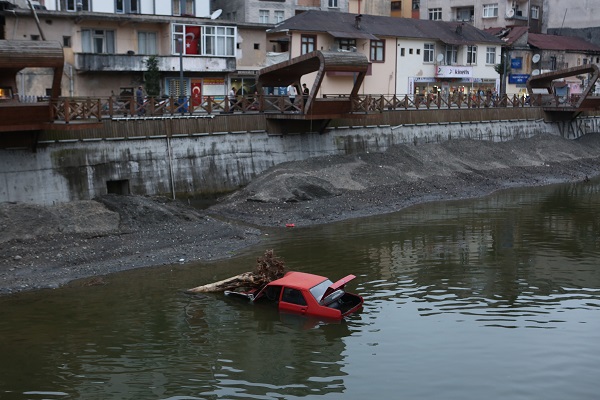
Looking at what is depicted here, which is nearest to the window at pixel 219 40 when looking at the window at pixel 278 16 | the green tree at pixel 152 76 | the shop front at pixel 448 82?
the green tree at pixel 152 76

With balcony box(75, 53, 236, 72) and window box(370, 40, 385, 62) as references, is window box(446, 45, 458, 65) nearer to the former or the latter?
window box(370, 40, 385, 62)

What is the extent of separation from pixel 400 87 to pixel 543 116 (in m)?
12.4

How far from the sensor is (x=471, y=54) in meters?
68.6

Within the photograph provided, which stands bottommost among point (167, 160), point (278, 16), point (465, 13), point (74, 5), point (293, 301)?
point (293, 301)

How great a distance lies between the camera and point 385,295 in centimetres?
2322

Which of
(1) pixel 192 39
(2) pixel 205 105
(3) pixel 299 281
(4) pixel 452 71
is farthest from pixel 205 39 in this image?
(3) pixel 299 281

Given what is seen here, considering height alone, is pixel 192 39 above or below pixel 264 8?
below

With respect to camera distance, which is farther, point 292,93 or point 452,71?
point 452,71


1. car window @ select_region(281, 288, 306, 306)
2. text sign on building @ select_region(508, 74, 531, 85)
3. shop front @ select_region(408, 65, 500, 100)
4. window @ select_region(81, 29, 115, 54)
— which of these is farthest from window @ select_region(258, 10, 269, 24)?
car window @ select_region(281, 288, 306, 306)

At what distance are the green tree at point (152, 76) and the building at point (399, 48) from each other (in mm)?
11717

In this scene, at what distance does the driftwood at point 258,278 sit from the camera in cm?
2277

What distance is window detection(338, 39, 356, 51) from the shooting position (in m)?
58.5

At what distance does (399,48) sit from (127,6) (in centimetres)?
2422

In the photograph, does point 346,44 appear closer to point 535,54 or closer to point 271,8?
point 271,8
